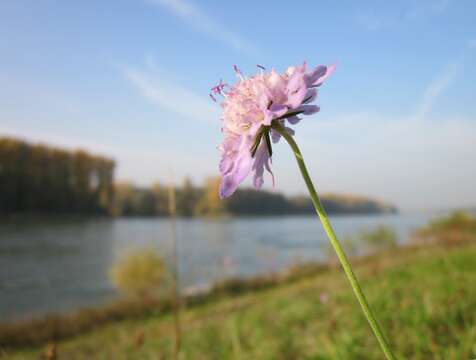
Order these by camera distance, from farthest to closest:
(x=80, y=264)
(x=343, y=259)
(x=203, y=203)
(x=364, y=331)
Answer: (x=203, y=203) → (x=80, y=264) → (x=364, y=331) → (x=343, y=259)

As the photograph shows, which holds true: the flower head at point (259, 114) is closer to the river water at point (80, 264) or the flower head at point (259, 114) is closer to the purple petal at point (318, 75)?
the purple petal at point (318, 75)

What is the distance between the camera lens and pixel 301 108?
3.18 feet

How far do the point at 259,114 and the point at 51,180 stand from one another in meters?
60.8

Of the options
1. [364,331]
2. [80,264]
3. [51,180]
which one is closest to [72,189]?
[51,180]

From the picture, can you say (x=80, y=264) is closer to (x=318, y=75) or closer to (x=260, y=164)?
(x=260, y=164)

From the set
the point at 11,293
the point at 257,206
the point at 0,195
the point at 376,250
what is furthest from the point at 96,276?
the point at 257,206

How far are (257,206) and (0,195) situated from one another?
43.8 metres

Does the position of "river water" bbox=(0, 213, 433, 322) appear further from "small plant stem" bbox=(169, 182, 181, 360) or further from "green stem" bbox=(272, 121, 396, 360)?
"green stem" bbox=(272, 121, 396, 360)

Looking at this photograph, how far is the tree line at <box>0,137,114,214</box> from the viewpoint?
2006 inches

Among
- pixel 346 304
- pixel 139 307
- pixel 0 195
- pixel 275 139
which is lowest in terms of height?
pixel 139 307

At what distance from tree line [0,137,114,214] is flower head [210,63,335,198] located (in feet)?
182

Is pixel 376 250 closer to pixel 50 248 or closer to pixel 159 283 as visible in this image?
pixel 159 283

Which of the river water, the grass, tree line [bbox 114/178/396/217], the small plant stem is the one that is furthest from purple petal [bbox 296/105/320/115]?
tree line [bbox 114/178/396/217]

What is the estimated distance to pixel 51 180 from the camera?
181 feet
